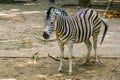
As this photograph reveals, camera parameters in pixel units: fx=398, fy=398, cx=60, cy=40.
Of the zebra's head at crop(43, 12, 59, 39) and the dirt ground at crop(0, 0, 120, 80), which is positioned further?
the dirt ground at crop(0, 0, 120, 80)

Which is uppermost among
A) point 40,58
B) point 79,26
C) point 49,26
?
point 49,26

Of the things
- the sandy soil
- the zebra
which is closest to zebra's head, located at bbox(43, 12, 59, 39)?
the zebra

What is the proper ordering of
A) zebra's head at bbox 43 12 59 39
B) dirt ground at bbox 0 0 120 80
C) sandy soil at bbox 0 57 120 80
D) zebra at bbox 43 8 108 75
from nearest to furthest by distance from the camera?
zebra's head at bbox 43 12 59 39 < zebra at bbox 43 8 108 75 < sandy soil at bbox 0 57 120 80 < dirt ground at bbox 0 0 120 80

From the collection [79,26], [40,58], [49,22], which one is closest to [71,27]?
[79,26]

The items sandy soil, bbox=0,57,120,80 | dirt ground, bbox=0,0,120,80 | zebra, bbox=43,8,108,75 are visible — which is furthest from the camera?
dirt ground, bbox=0,0,120,80

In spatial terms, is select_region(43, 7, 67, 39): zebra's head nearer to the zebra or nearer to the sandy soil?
the zebra

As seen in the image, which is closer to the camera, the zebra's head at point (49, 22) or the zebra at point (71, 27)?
the zebra's head at point (49, 22)

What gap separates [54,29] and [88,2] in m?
14.4

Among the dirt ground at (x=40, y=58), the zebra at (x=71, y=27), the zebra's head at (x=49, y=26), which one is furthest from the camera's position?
the dirt ground at (x=40, y=58)

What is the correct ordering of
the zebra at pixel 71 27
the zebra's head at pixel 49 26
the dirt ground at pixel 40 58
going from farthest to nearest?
the dirt ground at pixel 40 58
the zebra at pixel 71 27
the zebra's head at pixel 49 26

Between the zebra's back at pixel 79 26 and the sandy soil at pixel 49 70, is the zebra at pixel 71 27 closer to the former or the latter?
the zebra's back at pixel 79 26

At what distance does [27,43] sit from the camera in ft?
35.3

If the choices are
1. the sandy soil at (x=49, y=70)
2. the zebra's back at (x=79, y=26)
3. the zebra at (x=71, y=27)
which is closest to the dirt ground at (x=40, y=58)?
the sandy soil at (x=49, y=70)

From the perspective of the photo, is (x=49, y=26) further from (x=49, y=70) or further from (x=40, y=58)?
(x=40, y=58)
